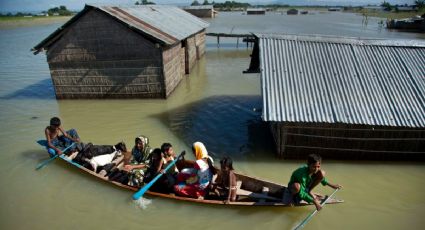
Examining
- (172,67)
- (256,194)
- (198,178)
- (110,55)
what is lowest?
(256,194)

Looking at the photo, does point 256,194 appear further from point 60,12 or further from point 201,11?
point 60,12

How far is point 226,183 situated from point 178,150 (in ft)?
10.3

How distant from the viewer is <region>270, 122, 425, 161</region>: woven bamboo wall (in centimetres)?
776

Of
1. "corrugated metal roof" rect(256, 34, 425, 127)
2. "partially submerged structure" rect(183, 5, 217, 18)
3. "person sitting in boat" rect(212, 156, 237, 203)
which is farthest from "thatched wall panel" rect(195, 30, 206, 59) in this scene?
"partially submerged structure" rect(183, 5, 217, 18)

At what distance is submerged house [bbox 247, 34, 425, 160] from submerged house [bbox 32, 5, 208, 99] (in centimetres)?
543

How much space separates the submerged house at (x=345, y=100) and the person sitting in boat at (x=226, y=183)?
6.03 ft

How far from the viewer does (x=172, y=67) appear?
1437 cm

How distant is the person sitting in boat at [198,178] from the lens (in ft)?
21.4

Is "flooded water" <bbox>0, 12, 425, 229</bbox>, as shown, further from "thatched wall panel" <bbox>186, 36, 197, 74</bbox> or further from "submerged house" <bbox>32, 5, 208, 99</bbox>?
"thatched wall panel" <bbox>186, 36, 197, 74</bbox>

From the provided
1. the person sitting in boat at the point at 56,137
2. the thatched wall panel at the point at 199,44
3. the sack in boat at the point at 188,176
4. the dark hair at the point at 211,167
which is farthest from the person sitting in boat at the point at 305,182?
the thatched wall panel at the point at 199,44

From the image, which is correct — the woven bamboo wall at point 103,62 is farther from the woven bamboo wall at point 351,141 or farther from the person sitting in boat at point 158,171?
the woven bamboo wall at point 351,141

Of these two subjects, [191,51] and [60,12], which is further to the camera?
[60,12]

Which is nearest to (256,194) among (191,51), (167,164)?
(167,164)

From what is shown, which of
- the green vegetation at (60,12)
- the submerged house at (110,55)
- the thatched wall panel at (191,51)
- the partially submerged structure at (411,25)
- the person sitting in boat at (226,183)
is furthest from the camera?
the green vegetation at (60,12)
